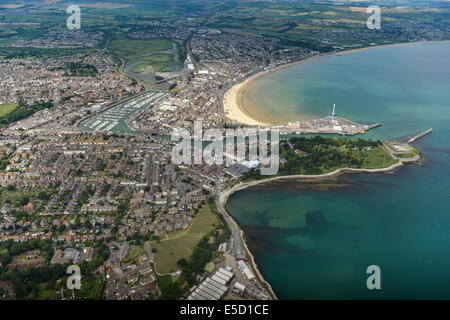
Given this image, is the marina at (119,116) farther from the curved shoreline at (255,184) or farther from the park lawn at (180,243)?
the park lawn at (180,243)

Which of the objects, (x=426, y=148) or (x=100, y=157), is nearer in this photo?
(x=100, y=157)

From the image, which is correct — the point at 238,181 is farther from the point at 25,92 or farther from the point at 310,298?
the point at 25,92

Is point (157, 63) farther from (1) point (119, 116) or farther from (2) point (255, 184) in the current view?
(2) point (255, 184)

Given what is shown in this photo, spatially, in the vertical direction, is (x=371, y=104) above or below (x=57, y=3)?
below

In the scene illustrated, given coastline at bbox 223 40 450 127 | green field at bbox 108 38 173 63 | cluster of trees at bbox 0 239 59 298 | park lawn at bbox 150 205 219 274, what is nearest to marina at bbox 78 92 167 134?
coastline at bbox 223 40 450 127

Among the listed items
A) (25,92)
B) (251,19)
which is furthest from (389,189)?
(251,19)

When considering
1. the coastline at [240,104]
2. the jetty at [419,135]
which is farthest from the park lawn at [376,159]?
the coastline at [240,104]
